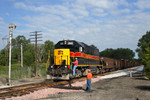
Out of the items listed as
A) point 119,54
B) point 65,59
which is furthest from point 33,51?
point 119,54

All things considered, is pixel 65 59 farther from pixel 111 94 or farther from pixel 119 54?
pixel 119 54

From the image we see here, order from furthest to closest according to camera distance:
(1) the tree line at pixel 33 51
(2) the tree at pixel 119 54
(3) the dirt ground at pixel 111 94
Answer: (2) the tree at pixel 119 54, (1) the tree line at pixel 33 51, (3) the dirt ground at pixel 111 94

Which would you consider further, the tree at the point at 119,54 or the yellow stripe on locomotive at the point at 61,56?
the tree at the point at 119,54

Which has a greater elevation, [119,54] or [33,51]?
[119,54]

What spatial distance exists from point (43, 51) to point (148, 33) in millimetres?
52380

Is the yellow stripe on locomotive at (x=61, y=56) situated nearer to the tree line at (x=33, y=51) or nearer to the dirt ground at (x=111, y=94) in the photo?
the dirt ground at (x=111, y=94)

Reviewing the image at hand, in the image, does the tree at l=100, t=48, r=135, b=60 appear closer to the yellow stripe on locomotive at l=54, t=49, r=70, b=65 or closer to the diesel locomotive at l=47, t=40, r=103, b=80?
the diesel locomotive at l=47, t=40, r=103, b=80

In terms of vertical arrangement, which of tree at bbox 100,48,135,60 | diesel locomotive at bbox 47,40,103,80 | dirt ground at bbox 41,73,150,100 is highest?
tree at bbox 100,48,135,60

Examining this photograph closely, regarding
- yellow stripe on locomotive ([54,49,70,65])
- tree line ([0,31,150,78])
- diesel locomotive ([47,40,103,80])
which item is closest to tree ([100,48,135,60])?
tree line ([0,31,150,78])

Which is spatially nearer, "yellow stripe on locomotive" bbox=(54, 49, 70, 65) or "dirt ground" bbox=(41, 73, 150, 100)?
"dirt ground" bbox=(41, 73, 150, 100)

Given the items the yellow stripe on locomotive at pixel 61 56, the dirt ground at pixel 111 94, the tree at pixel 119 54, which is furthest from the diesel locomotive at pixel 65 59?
the tree at pixel 119 54

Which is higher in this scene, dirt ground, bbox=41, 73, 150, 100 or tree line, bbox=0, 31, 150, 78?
tree line, bbox=0, 31, 150, 78

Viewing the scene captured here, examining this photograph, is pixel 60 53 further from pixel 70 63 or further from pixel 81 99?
pixel 81 99

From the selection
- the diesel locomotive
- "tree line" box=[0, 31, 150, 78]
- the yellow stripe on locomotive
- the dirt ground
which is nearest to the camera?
the dirt ground
